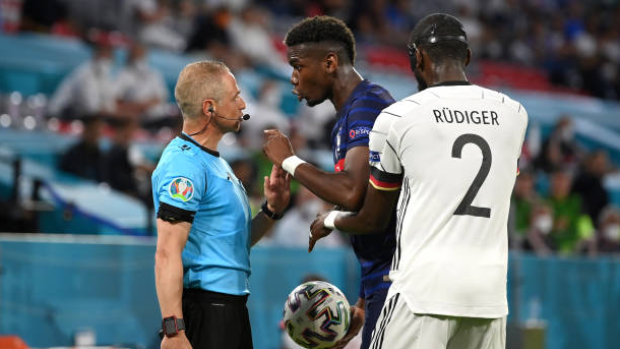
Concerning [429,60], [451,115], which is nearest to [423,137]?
[451,115]

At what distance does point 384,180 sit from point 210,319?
3.53 ft

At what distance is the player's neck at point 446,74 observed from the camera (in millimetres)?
3943

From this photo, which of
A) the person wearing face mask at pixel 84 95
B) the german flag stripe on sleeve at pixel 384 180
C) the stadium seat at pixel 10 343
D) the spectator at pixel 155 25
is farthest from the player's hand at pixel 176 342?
the spectator at pixel 155 25

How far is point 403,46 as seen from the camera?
22.5 m

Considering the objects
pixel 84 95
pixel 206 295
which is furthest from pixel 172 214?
pixel 84 95

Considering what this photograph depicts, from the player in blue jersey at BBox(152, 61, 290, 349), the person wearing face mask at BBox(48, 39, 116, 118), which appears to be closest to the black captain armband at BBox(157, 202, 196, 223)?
the player in blue jersey at BBox(152, 61, 290, 349)

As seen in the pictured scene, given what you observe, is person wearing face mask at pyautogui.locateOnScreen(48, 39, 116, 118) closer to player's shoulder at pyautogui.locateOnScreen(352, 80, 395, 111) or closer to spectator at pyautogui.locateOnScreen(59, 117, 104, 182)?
spectator at pyautogui.locateOnScreen(59, 117, 104, 182)

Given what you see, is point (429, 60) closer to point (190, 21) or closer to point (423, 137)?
point (423, 137)

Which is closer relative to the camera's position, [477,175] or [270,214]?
[477,175]

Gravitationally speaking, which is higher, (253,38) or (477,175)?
(253,38)

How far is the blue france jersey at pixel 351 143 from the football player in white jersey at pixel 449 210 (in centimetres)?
50

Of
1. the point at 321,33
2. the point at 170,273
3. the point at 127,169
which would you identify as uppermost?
the point at 321,33

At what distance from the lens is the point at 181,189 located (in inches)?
161

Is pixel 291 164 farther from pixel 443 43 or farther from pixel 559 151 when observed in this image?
pixel 559 151
